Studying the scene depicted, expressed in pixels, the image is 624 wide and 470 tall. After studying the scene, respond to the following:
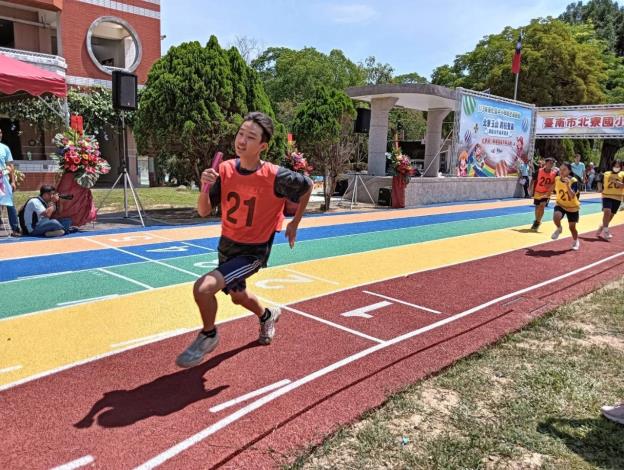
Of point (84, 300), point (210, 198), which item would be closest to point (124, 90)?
point (84, 300)

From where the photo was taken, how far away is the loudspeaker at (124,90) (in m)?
11.4

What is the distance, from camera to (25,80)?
10.5m

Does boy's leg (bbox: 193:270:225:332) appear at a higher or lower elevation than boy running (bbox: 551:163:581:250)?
lower

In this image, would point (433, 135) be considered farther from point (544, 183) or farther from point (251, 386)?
point (251, 386)

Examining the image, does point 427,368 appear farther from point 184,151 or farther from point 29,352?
point 184,151

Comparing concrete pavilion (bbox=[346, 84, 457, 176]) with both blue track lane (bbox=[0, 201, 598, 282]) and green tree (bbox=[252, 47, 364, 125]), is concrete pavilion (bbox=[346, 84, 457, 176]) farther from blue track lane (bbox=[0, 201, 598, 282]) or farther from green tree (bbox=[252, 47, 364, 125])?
green tree (bbox=[252, 47, 364, 125])

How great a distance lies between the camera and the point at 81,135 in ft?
36.2

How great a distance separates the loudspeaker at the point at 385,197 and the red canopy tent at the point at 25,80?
11.1 m

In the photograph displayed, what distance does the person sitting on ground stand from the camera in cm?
989

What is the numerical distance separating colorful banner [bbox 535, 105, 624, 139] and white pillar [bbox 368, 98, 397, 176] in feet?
41.4

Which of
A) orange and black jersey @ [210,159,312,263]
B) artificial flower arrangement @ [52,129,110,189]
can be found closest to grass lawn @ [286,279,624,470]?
orange and black jersey @ [210,159,312,263]

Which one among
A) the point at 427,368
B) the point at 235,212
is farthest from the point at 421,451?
the point at 235,212

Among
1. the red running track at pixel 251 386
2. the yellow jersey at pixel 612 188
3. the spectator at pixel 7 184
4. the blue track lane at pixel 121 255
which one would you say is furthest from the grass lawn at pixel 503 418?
the spectator at pixel 7 184

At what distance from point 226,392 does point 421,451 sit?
4.72ft
